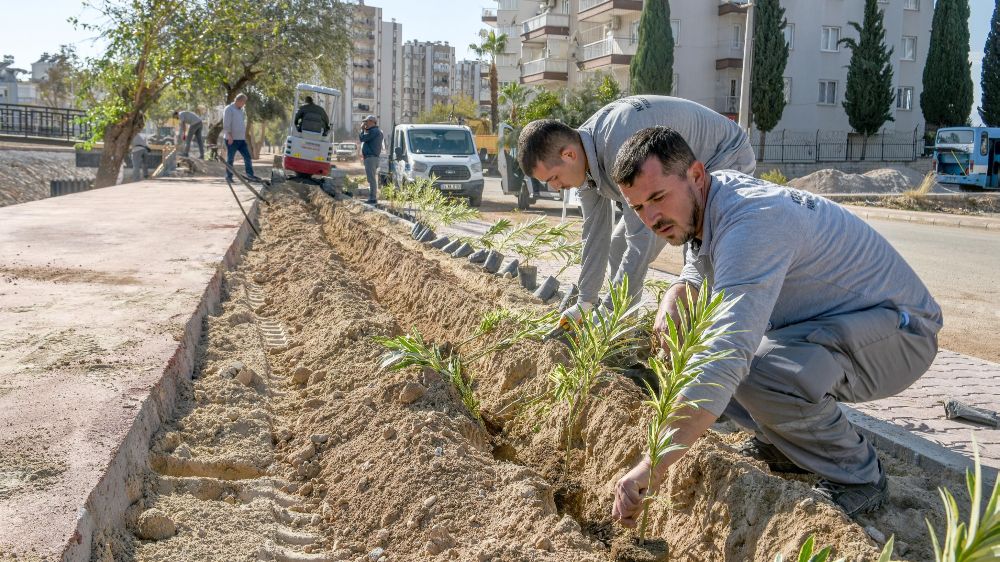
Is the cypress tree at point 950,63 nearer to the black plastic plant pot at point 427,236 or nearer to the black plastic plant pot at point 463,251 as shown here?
the black plastic plant pot at point 427,236

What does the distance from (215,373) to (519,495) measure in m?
2.32

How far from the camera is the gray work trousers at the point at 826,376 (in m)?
3.05

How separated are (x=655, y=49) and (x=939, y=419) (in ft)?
127

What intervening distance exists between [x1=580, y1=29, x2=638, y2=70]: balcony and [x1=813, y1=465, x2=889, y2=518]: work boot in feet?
141

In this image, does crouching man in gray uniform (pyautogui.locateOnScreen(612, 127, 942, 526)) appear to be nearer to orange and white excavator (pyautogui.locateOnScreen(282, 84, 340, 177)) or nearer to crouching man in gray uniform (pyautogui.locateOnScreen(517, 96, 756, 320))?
crouching man in gray uniform (pyautogui.locateOnScreen(517, 96, 756, 320))

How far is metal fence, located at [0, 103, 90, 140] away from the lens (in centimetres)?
3847

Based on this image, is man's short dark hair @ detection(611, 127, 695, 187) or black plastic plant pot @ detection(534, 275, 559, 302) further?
black plastic plant pot @ detection(534, 275, 559, 302)

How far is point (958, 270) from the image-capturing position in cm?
1128

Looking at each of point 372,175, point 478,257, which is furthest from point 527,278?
point 372,175

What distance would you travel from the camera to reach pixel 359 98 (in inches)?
5591

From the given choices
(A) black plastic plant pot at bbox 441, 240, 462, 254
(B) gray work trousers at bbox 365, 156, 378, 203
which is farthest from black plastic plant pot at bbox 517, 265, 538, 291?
(B) gray work trousers at bbox 365, 156, 378, 203

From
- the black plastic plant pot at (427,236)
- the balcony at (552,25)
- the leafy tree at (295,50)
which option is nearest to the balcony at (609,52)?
the balcony at (552,25)

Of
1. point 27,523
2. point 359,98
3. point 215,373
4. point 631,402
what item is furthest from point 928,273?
point 359,98

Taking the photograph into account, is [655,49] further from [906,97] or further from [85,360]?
[85,360]
